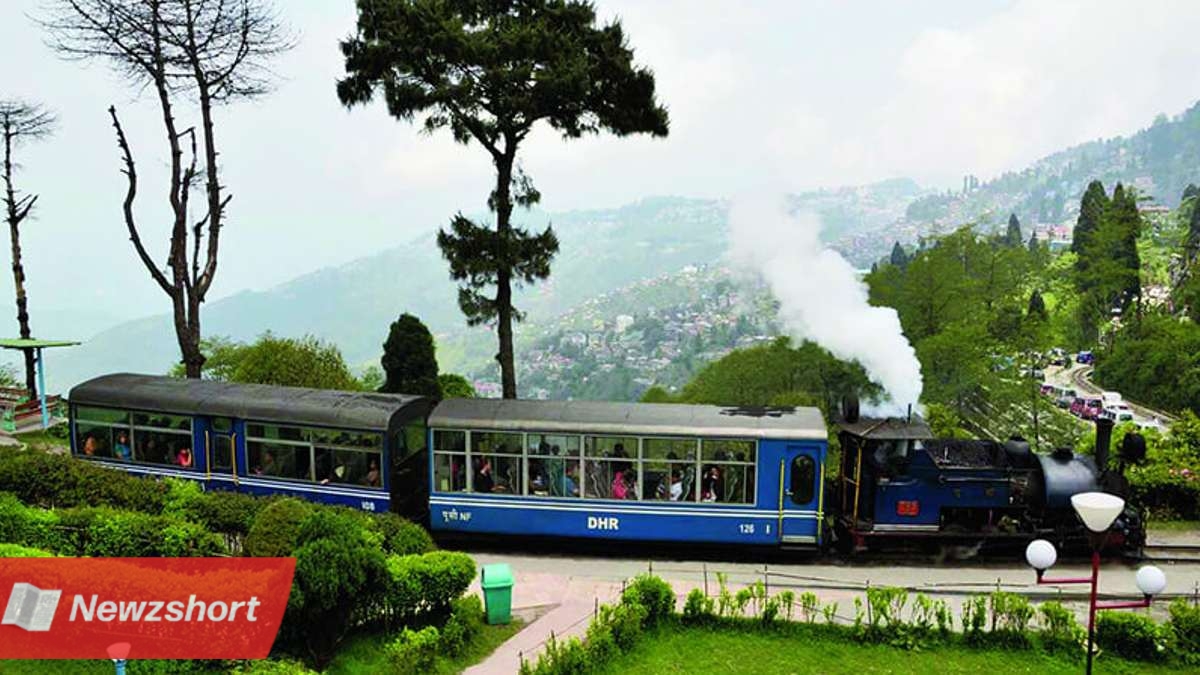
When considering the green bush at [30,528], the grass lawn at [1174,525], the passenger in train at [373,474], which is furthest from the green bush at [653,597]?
the grass lawn at [1174,525]

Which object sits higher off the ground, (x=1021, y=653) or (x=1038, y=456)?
(x=1038, y=456)

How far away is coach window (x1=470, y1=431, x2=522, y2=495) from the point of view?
14.9m

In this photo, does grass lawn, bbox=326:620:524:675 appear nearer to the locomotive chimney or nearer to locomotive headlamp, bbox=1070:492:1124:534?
locomotive headlamp, bbox=1070:492:1124:534

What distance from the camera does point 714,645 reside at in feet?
37.8

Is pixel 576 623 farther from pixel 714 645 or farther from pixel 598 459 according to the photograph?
pixel 598 459

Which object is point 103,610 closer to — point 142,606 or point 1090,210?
point 142,606

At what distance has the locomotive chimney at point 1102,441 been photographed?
46.5 feet

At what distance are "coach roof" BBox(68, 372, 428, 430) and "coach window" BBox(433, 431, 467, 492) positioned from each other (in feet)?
3.07

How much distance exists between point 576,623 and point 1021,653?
226 inches

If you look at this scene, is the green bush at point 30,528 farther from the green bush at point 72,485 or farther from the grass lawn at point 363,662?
the grass lawn at point 363,662

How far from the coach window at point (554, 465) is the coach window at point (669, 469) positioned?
115 centimetres

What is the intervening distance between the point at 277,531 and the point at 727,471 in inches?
272

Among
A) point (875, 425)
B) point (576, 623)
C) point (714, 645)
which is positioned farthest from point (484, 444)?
point (875, 425)

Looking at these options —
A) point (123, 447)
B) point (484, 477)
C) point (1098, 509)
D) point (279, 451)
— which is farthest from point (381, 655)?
point (123, 447)
